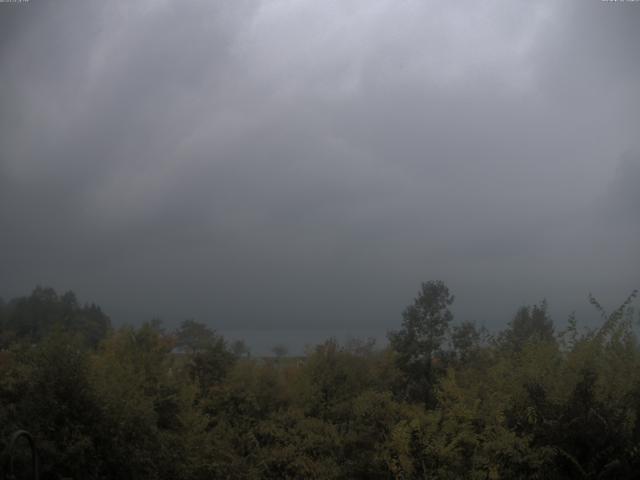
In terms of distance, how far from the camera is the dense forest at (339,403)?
1256 centimetres

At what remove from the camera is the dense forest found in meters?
12.6

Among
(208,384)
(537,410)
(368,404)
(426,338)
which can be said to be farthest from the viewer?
(208,384)

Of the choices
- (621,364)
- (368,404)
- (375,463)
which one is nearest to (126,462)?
(375,463)

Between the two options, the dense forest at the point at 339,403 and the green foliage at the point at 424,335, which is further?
the green foliage at the point at 424,335

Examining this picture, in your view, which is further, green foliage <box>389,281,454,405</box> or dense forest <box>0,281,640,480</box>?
green foliage <box>389,281,454,405</box>

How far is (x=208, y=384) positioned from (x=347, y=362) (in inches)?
254

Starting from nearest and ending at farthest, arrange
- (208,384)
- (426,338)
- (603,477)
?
(603,477), (426,338), (208,384)

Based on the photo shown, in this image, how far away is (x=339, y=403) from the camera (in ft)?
75.9

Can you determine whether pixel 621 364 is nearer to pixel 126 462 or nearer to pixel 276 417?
pixel 126 462

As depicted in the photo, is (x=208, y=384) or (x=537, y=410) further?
(x=208, y=384)

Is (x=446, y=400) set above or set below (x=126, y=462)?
above

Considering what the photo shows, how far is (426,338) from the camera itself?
24.7 metres

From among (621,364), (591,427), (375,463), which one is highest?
(621,364)

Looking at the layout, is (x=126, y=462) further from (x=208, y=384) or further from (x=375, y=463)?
(x=208, y=384)
